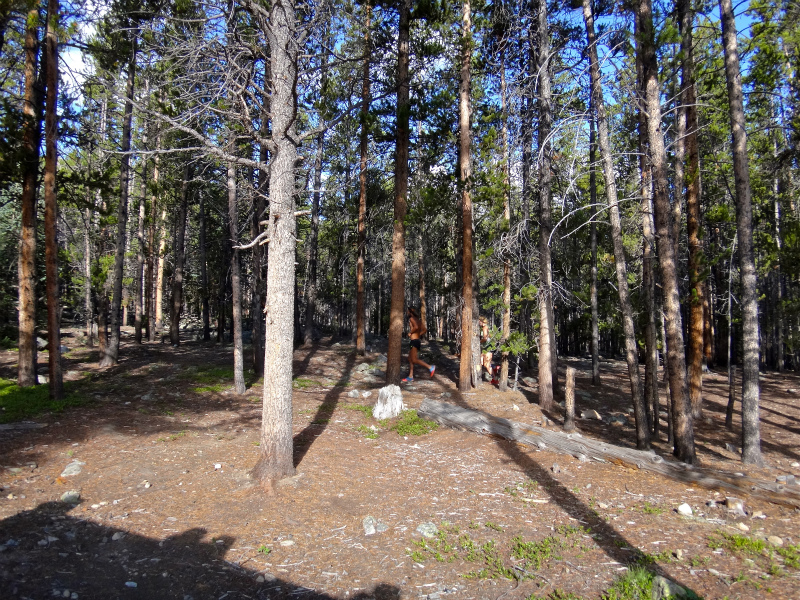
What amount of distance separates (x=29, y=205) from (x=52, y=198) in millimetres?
880

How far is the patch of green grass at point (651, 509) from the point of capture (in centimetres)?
557

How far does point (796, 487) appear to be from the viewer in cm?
567

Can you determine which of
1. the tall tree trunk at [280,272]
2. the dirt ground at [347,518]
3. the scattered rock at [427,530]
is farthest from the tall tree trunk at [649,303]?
the tall tree trunk at [280,272]

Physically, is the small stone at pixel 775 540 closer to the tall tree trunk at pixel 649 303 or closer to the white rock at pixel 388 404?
the tall tree trunk at pixel 649 303

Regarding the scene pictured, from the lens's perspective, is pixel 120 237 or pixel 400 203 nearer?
pixel 400 203

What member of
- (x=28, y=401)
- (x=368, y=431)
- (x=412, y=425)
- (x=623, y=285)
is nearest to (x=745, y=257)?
(x=623, y=285)

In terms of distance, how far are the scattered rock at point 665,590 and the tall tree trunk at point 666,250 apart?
14.0 feet

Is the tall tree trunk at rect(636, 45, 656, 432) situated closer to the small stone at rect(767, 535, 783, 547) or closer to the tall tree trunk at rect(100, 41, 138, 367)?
the small stone at rect(767, 535, 783, 547)

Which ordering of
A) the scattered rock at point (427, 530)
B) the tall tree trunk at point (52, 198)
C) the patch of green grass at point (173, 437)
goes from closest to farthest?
1. the scattered rock at point (427, 530)
2. the patch of green grass at point (173, 437)
3. the tall tree trunk at point (52, 198)

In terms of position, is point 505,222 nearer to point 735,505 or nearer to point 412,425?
point 412,425

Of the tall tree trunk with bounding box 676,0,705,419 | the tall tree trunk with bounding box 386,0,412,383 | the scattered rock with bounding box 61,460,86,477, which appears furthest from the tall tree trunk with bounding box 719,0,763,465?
the scattered rock with bounding box 61,460,86,477

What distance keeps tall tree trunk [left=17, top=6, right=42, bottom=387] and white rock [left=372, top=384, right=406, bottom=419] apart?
769cm

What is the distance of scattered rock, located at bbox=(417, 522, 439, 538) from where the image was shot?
17.3 feet

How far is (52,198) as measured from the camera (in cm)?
974
